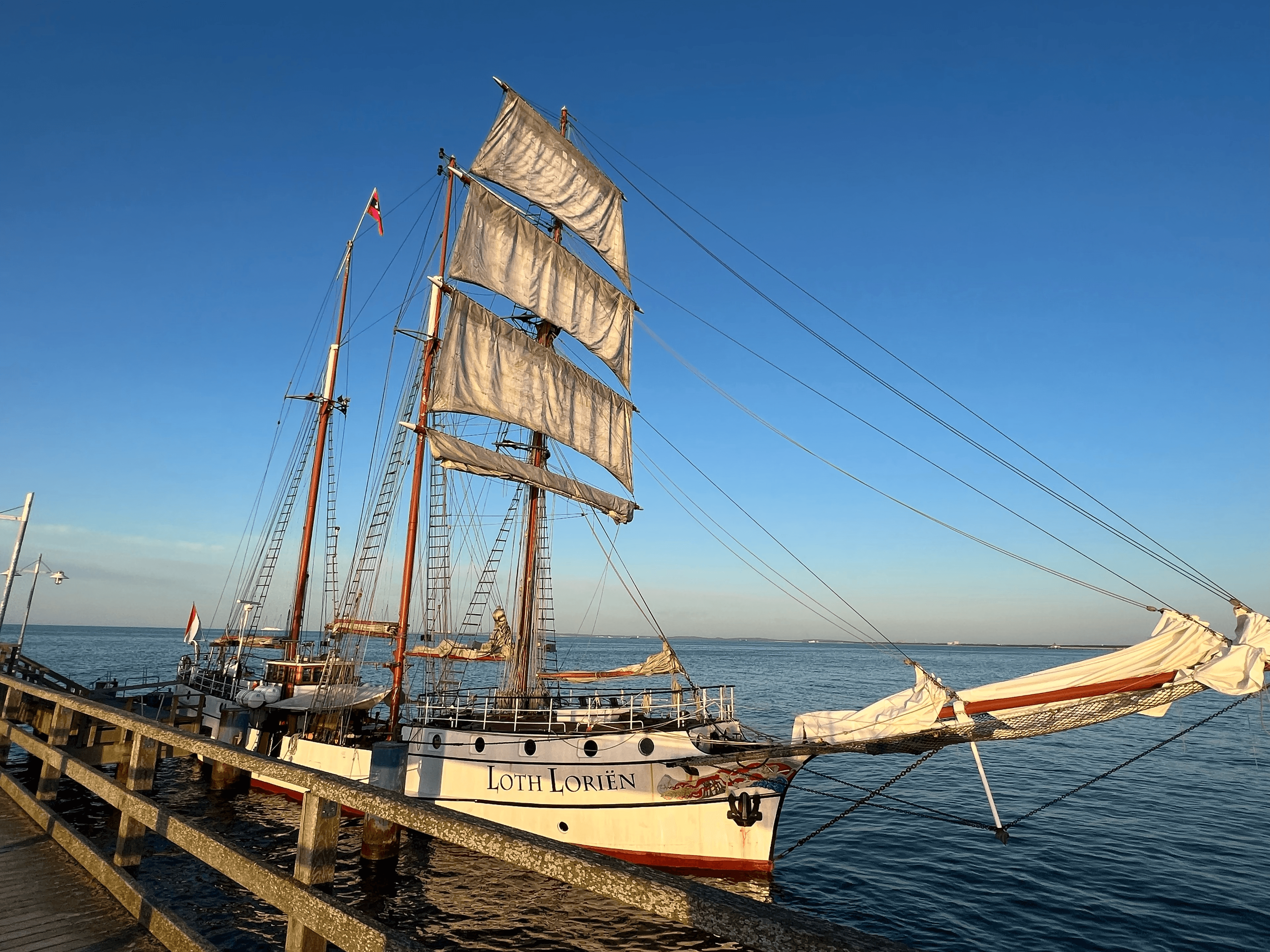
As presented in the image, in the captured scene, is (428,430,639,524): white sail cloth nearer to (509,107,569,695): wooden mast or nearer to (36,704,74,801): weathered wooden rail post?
(509,107,569,695): wooden mast

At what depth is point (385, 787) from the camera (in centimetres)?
1588

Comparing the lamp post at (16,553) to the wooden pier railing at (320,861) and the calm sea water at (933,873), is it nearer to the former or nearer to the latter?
the calm sea water at (933,873)

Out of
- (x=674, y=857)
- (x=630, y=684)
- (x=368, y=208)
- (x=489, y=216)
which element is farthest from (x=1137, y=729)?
(x=368, y=208)

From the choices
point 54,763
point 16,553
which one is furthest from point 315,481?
point 54,763

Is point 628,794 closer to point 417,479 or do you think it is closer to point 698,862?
point 698,862

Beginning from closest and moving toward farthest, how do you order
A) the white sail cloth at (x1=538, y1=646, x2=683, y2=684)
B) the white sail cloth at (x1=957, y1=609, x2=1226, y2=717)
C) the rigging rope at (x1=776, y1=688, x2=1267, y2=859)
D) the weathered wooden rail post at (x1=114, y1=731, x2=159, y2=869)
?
the weathered wooden rail post at (x1=114, y1=731, x2=159, y2=869), the white sail cloth at (x1=957, y1=609, x2=1226, y2=717), the rigging rope at (x1=776, y1=688, x2=1267, y2=859), the white sail cloth at (x1=538, y1=646, x2=683, y2=684)

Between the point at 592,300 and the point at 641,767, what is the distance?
70.9ft

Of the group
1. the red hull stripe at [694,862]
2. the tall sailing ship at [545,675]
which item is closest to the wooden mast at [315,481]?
the tall sailing ship at [545,675]

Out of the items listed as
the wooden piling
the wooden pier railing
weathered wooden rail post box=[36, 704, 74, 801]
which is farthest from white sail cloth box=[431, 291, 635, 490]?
the wooden pier railing

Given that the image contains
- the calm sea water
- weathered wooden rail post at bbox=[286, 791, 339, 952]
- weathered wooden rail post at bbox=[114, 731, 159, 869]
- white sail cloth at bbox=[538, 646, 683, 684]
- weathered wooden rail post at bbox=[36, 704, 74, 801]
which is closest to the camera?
weathered wooden rail post at bbox=[286, 791, 339, 952]

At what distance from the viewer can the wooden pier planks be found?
4.45m

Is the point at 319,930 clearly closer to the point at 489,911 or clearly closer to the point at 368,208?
the point at 489,911

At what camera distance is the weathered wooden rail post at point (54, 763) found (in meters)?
7.24

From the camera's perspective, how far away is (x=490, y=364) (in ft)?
84.9
